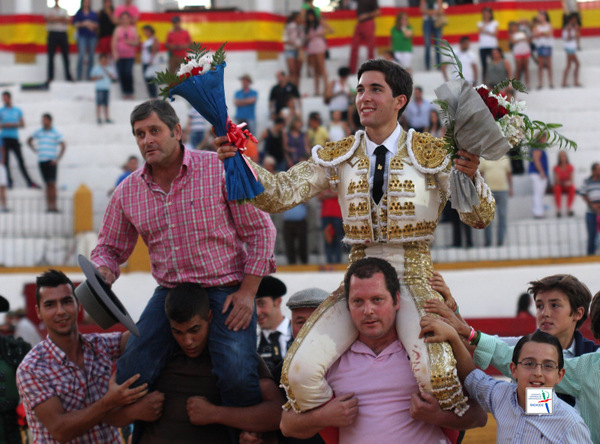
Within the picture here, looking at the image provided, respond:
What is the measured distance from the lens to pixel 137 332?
4.18 metres

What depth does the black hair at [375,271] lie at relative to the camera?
387cm

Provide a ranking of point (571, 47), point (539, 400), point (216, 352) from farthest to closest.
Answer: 1. point (571, 47)
2. point (216, 352)
3. point (539, 400)

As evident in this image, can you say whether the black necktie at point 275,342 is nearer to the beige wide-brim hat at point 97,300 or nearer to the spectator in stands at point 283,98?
the beige wide-brim hat at point 97,300

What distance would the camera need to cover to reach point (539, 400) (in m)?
3.68

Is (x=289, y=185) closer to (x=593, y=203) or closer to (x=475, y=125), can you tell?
(x=475, y=125)

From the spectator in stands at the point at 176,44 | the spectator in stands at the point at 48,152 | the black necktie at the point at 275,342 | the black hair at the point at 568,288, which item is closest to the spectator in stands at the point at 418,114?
the spectator in stands at the point at 176,44

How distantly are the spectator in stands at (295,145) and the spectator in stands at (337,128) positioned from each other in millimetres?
372

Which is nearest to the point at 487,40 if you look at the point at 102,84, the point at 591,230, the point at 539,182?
the point at 539,182

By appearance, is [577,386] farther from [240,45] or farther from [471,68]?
[240,45]

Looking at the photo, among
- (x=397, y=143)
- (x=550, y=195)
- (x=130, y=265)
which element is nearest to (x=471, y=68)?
(x=550, y=195)

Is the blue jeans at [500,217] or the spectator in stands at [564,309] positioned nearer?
the spectator in stands at [564,309]

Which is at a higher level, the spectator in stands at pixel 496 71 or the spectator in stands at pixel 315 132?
the spectator in stands at pixel 496 71

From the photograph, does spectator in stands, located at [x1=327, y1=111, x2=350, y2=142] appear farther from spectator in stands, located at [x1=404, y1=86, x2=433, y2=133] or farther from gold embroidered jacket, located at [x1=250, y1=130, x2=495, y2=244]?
gold embroidered jacket, located at [x1=250, y1=130, x2=495, y2=244]

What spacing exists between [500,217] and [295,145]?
2.29m
